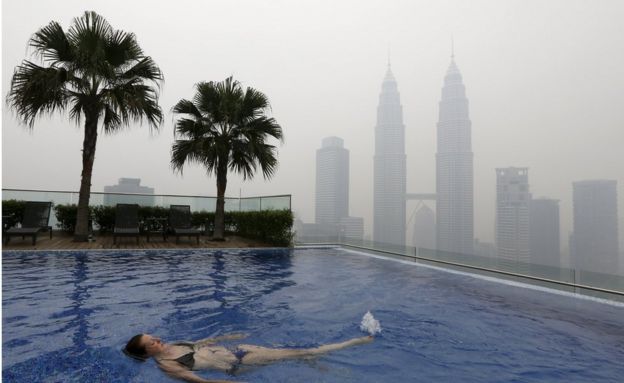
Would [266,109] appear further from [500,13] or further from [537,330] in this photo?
[500,13]

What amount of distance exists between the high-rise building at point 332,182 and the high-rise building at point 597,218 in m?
17.8

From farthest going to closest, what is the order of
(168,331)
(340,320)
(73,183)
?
(73,183) → (340,320) → (168,331)

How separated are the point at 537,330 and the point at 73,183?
14281mm

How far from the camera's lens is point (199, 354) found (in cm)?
368

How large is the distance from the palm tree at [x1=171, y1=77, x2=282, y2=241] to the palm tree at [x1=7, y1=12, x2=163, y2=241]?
1484mm

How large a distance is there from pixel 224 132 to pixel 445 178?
143ft

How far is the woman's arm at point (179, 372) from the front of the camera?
3.18 metres

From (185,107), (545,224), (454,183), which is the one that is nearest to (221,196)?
(185,107)

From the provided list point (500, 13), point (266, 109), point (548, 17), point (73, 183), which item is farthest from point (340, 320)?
point (548, 17)

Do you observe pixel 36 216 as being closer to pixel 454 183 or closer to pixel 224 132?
pixel 224 132

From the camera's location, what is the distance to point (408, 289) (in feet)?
22.5

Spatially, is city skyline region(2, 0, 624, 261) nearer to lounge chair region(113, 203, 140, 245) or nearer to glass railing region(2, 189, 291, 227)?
glass railing region(2, 189, 291, 227)

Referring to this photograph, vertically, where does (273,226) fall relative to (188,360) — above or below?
above

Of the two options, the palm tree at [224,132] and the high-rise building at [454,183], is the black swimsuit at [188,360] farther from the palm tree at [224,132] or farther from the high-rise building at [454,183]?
the high-rise building at [454,183]
